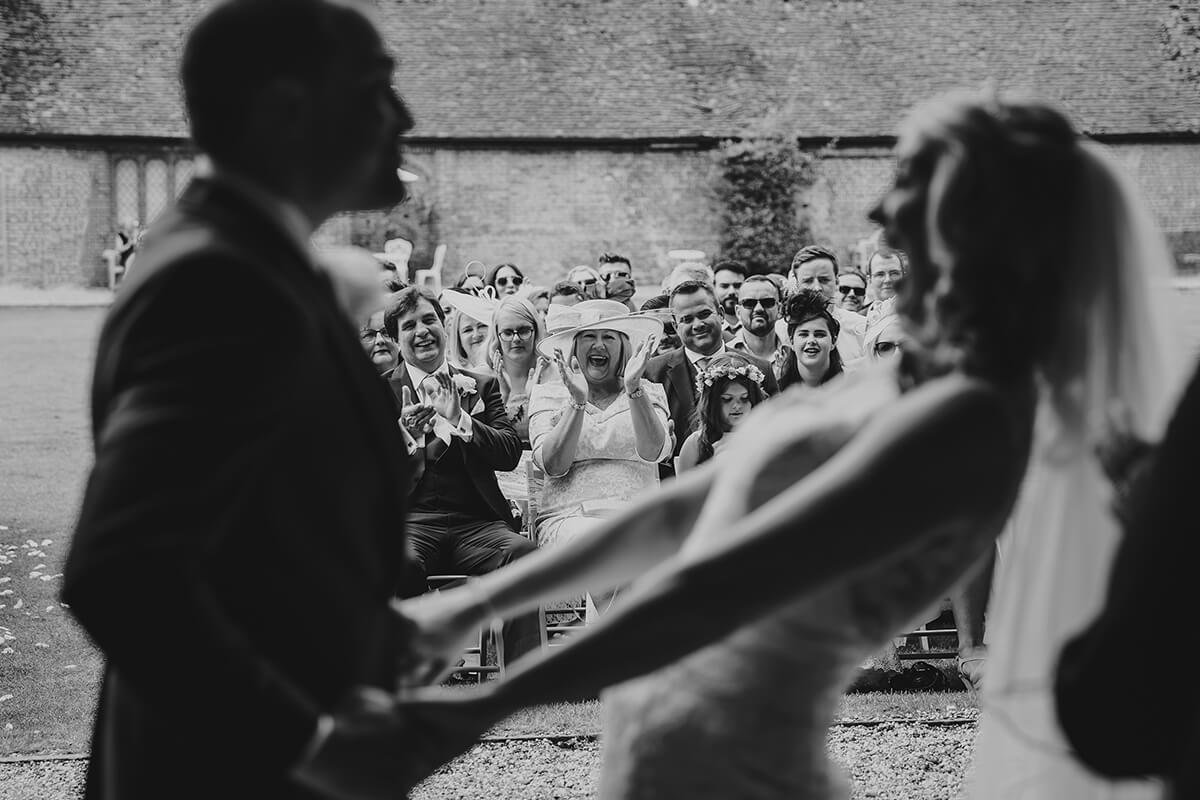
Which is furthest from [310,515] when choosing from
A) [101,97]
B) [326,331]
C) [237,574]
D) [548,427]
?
[101,97]

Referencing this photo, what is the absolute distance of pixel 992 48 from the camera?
3969 cm

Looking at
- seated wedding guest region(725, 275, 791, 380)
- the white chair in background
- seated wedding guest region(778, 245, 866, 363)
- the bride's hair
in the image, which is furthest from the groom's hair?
the white chair in background

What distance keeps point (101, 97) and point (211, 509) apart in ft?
128

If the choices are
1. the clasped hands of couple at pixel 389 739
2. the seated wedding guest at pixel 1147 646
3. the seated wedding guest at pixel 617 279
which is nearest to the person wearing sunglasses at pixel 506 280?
the seated wedding guest at pixel 617 279

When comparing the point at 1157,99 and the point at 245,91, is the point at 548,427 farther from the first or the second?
the point at 1157,99

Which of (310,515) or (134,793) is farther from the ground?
(310,515)

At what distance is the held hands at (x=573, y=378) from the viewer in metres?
7.42

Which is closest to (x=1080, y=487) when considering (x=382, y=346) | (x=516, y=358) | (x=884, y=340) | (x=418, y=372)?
(x=884, y=340)

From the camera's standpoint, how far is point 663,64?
127 feet

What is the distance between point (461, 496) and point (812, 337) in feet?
6.95

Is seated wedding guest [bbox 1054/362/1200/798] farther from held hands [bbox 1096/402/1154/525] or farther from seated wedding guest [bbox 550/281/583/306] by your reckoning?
seated wedding guest [bbox 550/281/583/306]

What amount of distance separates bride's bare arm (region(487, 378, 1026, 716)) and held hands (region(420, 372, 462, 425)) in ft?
17.6

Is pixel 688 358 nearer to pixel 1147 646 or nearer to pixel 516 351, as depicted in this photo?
pixel 516 351

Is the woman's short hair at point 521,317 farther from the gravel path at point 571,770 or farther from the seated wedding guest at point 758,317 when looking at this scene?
the gravel path at point 571,770
